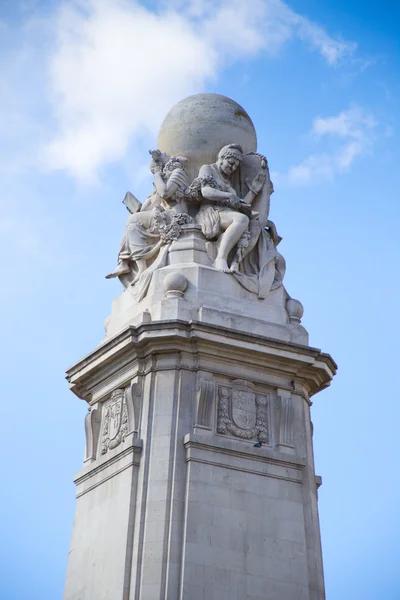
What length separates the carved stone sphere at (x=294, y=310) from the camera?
2469 centimetres

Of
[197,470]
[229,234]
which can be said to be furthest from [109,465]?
[229,234]

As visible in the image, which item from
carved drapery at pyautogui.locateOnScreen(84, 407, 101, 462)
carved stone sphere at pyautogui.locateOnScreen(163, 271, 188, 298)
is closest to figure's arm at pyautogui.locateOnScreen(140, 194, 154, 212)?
carved stone sphere at pyautogui.locateOnScreen(163, 271, 188, 298)

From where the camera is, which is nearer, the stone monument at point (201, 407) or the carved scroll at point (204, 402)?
the stone monument at point (201, 407)

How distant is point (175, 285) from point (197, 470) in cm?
412

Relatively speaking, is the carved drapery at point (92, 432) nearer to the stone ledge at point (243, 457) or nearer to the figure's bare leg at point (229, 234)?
the stone ledge at point (243, 457)

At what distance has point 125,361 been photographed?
23.5m

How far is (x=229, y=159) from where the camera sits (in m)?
25.7

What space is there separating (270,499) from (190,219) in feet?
22.2

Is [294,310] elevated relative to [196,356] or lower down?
elevated

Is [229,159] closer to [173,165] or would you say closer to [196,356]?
[173,165]

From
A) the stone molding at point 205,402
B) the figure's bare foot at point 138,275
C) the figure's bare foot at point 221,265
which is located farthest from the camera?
the figure's bare foot at point 138,275

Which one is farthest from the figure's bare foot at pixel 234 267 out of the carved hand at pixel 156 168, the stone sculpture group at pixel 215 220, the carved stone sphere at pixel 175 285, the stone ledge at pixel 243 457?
the stone ledge at pixel 243 457

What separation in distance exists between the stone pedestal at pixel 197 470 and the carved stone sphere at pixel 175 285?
102cm

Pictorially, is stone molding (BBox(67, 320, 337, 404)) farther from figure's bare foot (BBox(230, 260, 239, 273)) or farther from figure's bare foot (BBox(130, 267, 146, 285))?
figure's bare foot (BBox(130, 267, 146, 285))
